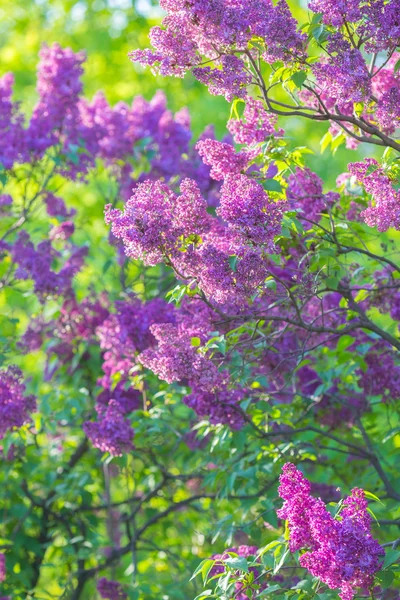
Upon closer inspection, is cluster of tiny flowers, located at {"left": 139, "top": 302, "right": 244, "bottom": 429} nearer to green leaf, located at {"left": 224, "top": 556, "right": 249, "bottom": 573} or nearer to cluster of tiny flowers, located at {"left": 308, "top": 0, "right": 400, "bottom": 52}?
green leaf, located at {"left": 224, "top": 556, "right": 249, "bottom": 573}

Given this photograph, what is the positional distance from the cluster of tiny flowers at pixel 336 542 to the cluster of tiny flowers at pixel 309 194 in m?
1.55

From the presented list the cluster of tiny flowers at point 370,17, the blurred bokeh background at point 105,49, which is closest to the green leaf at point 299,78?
the cluster of tiny flowers at point 370,17

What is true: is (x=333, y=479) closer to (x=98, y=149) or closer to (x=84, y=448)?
(x=84, y=448)

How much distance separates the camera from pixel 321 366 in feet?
15.4

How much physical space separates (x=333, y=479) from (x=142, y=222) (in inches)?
116

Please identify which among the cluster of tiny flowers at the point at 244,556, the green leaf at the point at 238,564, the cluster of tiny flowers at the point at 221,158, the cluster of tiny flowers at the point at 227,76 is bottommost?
the cluster of tiny flowers at the point at 244,556

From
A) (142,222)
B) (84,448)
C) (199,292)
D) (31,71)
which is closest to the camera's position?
(142,222)

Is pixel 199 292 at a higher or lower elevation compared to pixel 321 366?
higher

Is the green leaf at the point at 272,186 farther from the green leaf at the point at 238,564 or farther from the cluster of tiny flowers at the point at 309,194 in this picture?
the green leaf at the point at 238,564

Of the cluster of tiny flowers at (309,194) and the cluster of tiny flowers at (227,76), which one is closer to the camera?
the cluster of tiny flowers at (227,76)

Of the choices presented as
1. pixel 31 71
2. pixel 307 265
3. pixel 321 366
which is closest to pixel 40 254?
pixel 321 366

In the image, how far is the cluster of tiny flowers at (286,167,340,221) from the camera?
387cm

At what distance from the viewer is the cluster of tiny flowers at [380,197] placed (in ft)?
10.2

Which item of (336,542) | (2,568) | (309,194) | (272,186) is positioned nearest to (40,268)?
(2,568)
